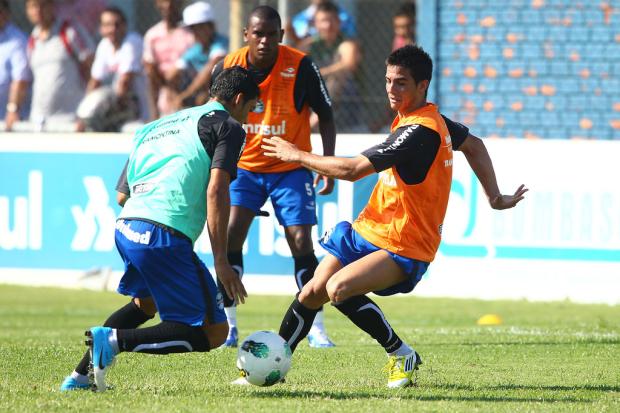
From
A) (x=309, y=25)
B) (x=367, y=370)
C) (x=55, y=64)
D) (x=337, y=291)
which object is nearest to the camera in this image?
(x=337, y=291)

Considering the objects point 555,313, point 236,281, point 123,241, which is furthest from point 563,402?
point 555,313

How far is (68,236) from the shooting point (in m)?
14.2

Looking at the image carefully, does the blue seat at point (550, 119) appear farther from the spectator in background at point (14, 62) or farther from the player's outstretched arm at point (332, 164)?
the player's outstretched arm at point (332, 164)

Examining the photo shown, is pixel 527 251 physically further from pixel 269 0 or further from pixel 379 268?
pixel 379 268

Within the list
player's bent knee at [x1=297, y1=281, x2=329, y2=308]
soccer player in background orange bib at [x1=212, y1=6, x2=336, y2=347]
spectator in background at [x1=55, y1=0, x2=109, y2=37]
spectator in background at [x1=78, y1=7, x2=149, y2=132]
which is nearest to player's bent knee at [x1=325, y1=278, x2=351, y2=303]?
player's bent knee at [x1=297, y1=281, x2=329, y2=308]

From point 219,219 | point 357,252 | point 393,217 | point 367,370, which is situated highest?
point 219,219

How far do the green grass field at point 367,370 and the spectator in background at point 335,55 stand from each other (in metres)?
3.67

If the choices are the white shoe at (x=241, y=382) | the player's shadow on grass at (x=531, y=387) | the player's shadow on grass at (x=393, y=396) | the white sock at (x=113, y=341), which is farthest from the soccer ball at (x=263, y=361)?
the player's shadow on grass at (x=531, y=387)

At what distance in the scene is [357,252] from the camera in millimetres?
6812

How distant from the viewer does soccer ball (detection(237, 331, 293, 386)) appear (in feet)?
21.2

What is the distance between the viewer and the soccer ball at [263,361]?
646 cm

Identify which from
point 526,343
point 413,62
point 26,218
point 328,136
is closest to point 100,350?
point 413,62

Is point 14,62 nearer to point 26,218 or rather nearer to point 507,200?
point 26,218

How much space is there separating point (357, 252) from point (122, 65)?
361 inches
